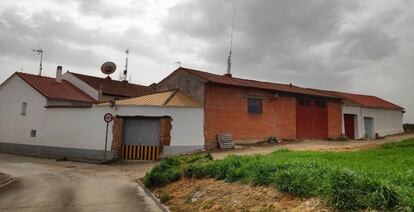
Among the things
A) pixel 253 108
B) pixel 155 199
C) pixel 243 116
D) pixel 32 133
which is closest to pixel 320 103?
pixel 253 108

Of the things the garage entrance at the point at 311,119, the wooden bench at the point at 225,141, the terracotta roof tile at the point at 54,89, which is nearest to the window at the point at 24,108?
the terracotta roof tile at the point at 54,89

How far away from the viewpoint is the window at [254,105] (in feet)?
89.2

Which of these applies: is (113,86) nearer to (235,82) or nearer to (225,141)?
(235,82)

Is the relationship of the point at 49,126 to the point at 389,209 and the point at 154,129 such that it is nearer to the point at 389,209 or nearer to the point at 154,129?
the point at 154,129

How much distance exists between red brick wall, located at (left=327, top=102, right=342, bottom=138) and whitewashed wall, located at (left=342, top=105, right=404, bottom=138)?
3.00ft

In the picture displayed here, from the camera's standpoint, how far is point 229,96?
85.4 ft

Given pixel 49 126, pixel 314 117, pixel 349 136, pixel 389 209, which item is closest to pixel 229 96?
pixel 314 117

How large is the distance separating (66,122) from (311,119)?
61.9 ft

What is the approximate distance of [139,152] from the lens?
22812 mm

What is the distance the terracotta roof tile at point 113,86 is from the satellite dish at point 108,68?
1.27m

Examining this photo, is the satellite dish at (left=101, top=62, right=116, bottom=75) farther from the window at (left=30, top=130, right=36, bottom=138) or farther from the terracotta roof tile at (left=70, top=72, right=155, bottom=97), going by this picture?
the window at (left=30, top=130, right=36, bottom=138)

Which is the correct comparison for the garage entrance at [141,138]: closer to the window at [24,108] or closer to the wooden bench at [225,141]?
the wooden bench at [225,141]

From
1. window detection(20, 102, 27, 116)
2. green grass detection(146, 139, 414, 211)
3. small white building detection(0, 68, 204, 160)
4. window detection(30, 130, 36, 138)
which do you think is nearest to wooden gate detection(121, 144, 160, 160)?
small white building detection(0, 68, 204, 160)

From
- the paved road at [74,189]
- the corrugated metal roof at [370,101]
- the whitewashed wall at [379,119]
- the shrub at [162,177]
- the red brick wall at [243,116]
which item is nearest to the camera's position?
the paved road at [74,189]
